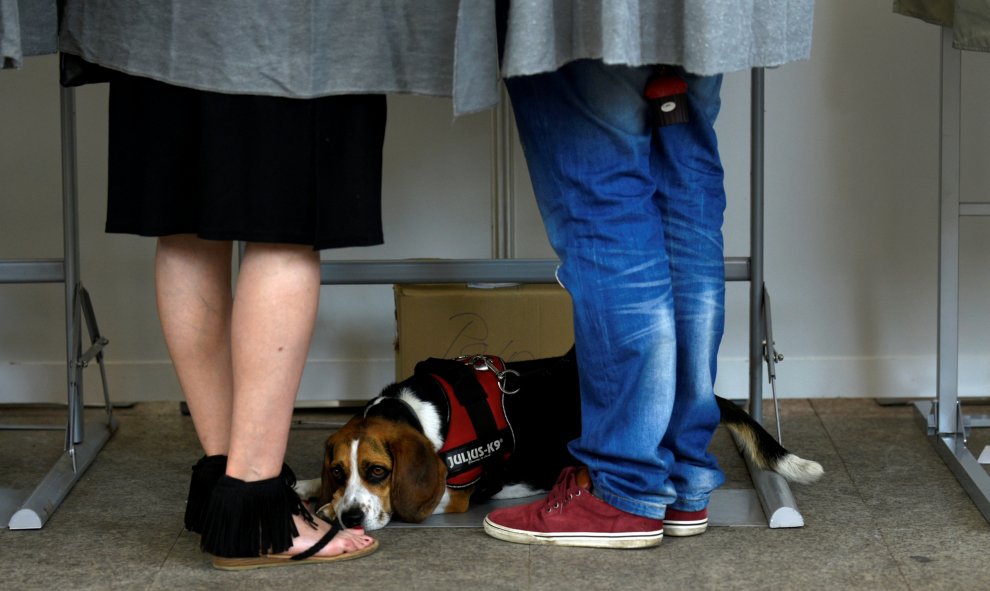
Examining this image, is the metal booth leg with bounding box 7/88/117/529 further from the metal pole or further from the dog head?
the metal pole

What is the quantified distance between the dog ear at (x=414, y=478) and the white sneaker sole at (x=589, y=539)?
15 centimetres

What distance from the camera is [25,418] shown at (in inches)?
106

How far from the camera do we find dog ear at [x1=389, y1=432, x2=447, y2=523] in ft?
6.17

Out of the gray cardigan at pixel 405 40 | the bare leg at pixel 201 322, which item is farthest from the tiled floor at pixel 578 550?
the gray cardigan at pixel 405 40

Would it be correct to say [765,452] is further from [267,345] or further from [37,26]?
[37,26]

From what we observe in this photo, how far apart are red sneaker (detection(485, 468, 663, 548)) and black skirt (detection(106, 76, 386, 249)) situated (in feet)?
1.71

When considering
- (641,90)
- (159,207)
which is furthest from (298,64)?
(641,90)

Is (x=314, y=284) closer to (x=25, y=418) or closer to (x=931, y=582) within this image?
(x=931, y=582)

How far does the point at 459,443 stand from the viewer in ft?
6.46

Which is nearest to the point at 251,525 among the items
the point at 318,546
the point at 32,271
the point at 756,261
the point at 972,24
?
the point at 318,546

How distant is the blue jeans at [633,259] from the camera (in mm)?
1666

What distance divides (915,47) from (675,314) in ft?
3.89

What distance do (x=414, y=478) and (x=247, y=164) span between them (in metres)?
0.61

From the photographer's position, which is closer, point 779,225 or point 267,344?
point 267,344
